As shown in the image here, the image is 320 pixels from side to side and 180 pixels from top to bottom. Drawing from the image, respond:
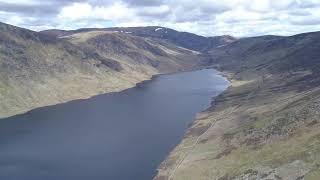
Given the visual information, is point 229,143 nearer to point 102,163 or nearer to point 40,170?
point 102,163

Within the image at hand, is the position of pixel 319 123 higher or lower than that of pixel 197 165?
higher

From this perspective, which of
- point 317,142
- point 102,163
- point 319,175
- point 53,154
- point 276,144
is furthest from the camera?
point 53,154

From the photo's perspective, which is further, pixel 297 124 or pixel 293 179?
pixel 297 124

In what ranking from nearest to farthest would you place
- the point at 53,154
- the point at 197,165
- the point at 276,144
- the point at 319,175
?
the point at 319,175 < the point at 276,144 < the point at 197,165 < the point at 53,154

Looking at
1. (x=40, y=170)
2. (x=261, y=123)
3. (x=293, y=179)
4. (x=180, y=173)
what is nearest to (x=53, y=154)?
(x=40, y=170)

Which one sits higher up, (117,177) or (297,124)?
(297,124)

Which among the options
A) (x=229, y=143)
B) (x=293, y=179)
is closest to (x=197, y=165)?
(x=229, y=143)

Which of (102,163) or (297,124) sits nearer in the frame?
(297,124)

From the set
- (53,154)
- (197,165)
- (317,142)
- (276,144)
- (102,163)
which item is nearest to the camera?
(317,142)

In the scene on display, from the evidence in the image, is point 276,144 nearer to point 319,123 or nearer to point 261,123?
point 319,123
